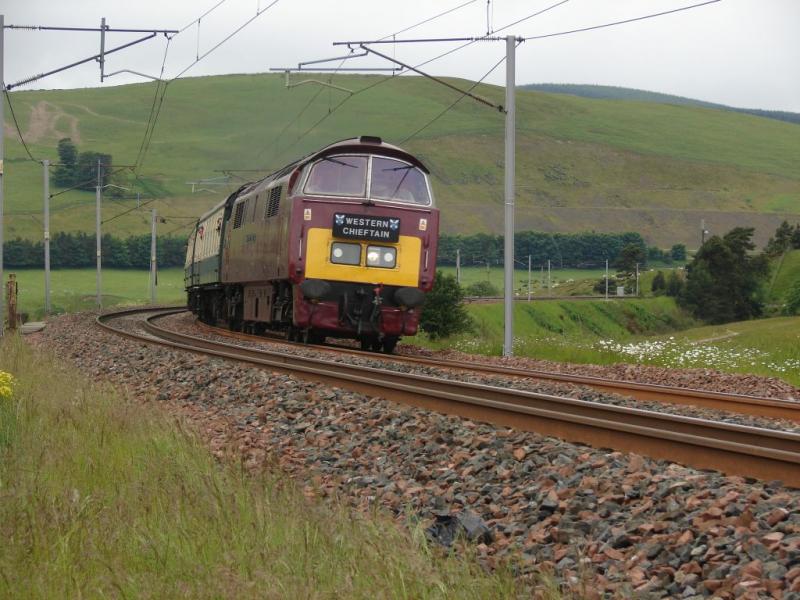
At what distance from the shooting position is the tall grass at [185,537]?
4465mm

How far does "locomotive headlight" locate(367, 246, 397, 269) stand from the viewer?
1834 centimetres

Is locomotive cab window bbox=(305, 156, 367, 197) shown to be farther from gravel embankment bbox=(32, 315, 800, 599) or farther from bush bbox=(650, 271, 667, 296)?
bush bbox=(650, 271, 667, 296)

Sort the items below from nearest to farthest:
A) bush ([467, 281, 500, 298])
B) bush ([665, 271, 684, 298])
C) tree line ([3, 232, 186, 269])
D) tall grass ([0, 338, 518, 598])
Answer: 1. tall grass ([0, 338, 518, 598])
2. bush ([665, 271, 684, 298])
3. bush ([467, 281, 500, 298])
4. tree line ([3, 232, 186, 269])

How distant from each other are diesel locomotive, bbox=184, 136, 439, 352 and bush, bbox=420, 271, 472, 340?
14.1 metres

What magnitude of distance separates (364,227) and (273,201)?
8.29 feet

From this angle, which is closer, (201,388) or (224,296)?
(201,388)

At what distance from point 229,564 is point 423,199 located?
578 inches

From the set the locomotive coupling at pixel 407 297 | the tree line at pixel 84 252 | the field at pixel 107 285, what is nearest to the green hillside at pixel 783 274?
the field at pixel 107 285

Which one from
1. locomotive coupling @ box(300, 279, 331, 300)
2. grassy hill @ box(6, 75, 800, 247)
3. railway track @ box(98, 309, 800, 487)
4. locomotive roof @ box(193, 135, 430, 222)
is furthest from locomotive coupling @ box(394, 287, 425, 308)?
grassy hill @ box(6, 75, 800, 247)

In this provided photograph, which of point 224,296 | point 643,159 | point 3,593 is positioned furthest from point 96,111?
point 3,593

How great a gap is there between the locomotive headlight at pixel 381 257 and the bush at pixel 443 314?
15198mm

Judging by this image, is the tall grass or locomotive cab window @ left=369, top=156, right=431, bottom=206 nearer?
the tall grass

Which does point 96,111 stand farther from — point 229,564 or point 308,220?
point 229,564

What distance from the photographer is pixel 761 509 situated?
17.1ft
